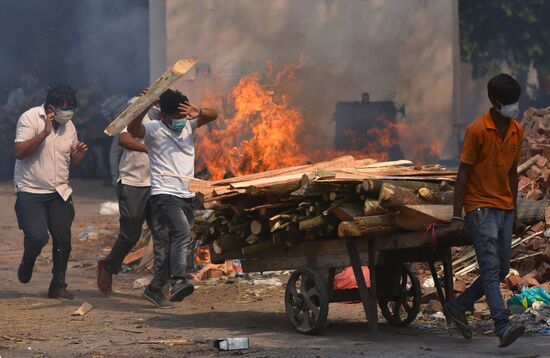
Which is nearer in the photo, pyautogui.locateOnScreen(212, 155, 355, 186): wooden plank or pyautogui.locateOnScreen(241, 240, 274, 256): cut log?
pyautogui.locateOnScreen(241, 240, 274, 256): cut log

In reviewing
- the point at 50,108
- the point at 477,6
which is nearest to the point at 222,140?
the point at 477,6

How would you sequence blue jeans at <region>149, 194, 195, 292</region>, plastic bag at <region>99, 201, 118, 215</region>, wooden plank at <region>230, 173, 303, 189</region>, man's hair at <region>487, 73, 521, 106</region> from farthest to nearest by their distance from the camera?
plastic bag at <region>99, 201, 118, 215</region>, blue jeans at <region>149, 194, 195, 292</region>, wooden plank at <region>230, 173, 303, 189</region>, man's hair at <region>487, 73, 521, 106</region>

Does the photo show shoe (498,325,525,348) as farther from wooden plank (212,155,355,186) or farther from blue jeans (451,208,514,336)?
Answer: wooden plank (212,155,355,186)

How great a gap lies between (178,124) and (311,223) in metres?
2.48

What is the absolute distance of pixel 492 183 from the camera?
24.9ft

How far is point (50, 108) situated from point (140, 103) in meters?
1.74

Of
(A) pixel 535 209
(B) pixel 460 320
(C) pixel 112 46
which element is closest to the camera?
(B) pixel 460 320


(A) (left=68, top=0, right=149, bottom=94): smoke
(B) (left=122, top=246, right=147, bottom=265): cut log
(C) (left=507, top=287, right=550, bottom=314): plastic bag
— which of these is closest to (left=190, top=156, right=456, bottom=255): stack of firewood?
(C) (left=507, top=287, right=550, bottom=314): plastic bag

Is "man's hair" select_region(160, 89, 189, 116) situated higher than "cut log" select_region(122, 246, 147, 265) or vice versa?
"man's hair" select_region(160, 89, 189, 116)

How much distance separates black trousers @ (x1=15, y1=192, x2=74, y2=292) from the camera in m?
11.2

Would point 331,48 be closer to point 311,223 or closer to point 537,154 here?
point 537,154

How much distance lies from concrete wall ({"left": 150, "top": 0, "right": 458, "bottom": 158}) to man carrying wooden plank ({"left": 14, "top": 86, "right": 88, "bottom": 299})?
11.7 m

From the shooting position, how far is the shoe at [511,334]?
7312 millimetres

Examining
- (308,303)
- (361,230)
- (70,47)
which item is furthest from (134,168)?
(70,47)
